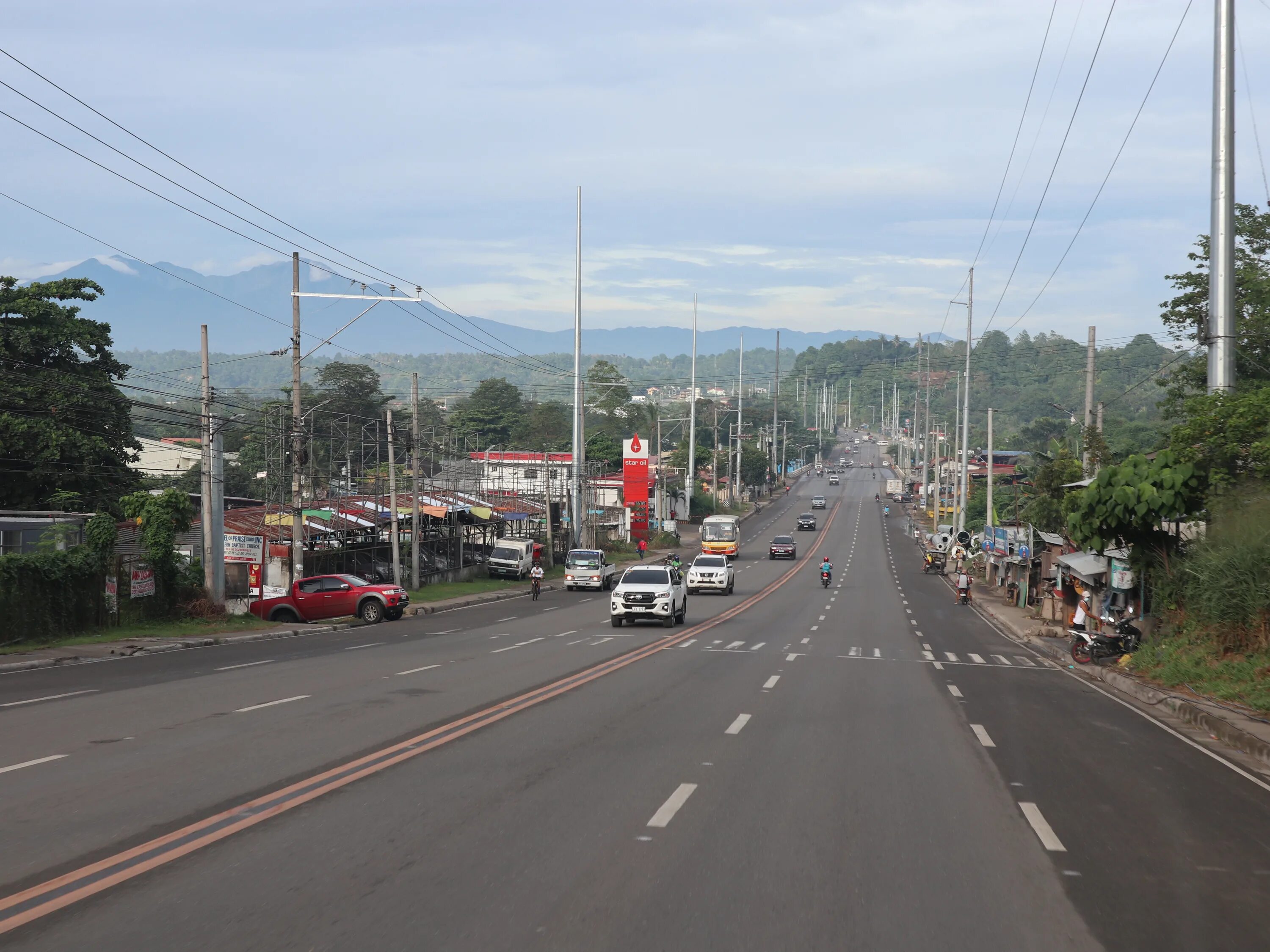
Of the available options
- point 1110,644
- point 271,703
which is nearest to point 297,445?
point 271,703

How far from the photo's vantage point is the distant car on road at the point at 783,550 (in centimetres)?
7738

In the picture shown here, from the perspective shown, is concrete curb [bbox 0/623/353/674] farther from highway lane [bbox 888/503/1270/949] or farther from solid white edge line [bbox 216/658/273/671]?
highway lane [bbox 888/503/1270/949]

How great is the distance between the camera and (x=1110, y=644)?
80.4ft

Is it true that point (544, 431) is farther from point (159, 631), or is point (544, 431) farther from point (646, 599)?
point (159, 631)

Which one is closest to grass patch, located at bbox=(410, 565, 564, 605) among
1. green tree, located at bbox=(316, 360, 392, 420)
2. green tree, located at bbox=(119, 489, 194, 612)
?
green tree, located at bbox=(119, 489, 194, 612)

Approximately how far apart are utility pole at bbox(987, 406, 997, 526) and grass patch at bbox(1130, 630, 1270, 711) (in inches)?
1174

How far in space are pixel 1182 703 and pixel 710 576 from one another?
33.1 m

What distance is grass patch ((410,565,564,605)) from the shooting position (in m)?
45.2

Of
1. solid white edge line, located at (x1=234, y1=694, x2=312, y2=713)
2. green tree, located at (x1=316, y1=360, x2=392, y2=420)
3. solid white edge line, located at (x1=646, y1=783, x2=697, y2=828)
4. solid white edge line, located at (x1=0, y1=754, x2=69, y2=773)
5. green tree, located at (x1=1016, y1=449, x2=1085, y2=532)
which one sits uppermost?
green tree, located at (x1=316, y1=360, x2=392, y2=420)

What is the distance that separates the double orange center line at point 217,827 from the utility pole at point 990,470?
41.1m

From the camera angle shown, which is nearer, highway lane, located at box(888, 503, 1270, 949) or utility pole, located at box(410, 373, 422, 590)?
highway lane, located at box(888, 503, 1270, 949)

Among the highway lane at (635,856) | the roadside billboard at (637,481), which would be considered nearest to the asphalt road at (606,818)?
the highway lane at (635,856)

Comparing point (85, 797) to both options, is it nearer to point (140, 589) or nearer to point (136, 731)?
point (136, 731)

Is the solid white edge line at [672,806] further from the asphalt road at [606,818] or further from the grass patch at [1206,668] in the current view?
the grass patch at [1206,668]
